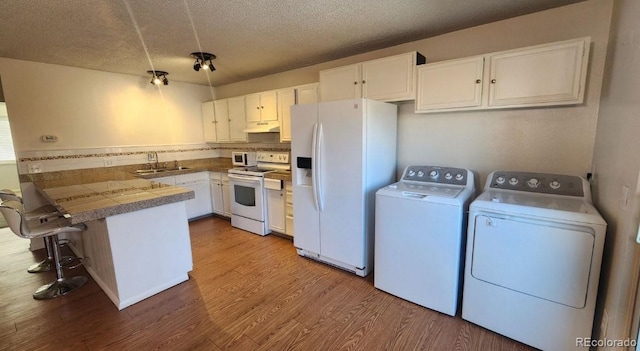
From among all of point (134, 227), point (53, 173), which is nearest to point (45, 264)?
point (53, 173)

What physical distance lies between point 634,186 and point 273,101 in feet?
11.7

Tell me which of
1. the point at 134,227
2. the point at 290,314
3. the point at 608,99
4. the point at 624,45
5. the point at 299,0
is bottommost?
the point at 290,314

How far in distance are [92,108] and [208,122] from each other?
165 cm

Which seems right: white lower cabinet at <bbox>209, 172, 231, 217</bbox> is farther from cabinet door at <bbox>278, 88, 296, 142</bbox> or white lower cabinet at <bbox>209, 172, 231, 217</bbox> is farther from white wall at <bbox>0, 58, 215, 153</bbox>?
cabinet door at <bbox>278, 88, 296, 142</bbox>

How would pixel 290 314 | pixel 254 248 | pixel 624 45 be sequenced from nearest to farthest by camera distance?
pixel 624 45 < pixel 290 314 < pixel 254 248

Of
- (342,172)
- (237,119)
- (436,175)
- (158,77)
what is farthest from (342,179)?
(158,77)

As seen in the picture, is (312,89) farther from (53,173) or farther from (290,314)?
(53,173)

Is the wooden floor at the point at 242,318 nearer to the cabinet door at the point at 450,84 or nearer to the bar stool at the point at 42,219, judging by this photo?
the bar stool at the point at 42,219

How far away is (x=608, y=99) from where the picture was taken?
182cm

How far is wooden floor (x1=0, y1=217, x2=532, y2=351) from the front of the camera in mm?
1868

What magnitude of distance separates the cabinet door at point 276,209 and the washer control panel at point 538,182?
238cm

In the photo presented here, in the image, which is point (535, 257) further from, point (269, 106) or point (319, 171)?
point (269, 106)

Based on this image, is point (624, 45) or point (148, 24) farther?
point (148, 24)

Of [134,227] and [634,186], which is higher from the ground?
[634,186]
